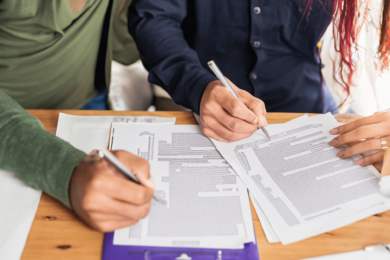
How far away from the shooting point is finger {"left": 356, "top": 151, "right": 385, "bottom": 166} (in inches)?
22.7

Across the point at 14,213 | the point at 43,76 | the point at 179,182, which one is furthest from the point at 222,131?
the point at 43,76

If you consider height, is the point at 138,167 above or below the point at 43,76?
above

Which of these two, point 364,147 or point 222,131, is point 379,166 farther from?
point 222,131

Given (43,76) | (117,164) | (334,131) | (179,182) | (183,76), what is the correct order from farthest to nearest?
(43,76)
(183,76)
(334,131)
(179,182)
(117,164)

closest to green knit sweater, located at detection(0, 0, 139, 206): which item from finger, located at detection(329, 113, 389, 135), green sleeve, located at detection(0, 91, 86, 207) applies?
green sleeve, located at detection(0, 91, 86, 207)

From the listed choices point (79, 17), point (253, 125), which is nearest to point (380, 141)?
point (253, 125)

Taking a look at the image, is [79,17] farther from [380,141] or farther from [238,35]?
[380,141]

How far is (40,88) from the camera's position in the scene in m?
0.89

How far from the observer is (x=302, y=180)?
1.82 feet

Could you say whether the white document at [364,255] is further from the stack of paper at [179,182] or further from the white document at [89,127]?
the white document at [89,127]

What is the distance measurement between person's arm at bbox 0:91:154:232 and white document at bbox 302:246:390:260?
0.90 feet

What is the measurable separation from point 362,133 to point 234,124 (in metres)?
0.24

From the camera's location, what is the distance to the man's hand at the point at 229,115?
2.02ft

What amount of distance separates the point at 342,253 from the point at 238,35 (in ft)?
2.09
